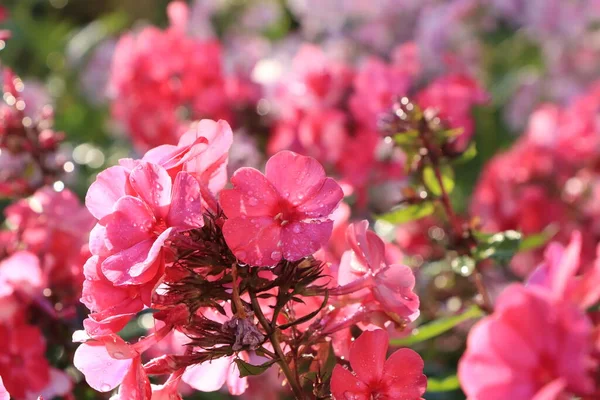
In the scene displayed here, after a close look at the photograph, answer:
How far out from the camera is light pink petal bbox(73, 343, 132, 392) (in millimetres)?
688

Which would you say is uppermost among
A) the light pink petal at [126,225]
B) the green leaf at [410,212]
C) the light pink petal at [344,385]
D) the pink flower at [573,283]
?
the pink flower at [573,283]

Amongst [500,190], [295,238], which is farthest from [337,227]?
[500,190]

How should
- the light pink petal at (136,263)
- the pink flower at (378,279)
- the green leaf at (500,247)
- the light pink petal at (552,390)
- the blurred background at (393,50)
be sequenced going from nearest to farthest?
1. the light pink petal at (552,390)
2. the light pink petal at (136,263)
3. the pink flower at (378,279)
4. the green leaf at (500,247)
5. the blurred background at (393,50)

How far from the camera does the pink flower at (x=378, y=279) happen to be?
700 millimetres

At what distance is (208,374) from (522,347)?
13.7 inches

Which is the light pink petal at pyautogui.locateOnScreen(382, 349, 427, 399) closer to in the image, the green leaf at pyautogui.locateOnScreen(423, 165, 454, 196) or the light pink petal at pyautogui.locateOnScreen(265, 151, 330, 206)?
the light pink petal at pyautogui.locateOnScreen(265, 151, 330, 206)

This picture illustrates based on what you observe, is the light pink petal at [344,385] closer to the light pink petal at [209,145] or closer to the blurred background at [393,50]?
the light pink petal at [209,145]

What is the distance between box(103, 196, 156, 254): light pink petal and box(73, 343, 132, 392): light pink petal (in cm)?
11

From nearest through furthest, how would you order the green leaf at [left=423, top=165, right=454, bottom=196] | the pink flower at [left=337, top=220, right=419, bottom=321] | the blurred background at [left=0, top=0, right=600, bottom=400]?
1. the pink flower at [left=337, top=220, right=419, bottom=321]
2. the green leaf at [left=423, top=165, right=454, bottom=196]
3. the blurred background at [left=0, top=0, right=600, bottom=400]

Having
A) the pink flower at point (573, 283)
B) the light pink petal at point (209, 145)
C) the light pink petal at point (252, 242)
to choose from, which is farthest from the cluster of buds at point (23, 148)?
the pink flower at point (573, 283)

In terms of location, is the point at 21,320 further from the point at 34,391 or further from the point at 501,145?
the point at 501,145

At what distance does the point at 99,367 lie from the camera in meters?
0.69

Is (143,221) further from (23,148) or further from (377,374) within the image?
(23,148)

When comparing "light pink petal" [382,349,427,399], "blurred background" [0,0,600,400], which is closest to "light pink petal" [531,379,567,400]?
"light pink petal" [382,349,427,399]
